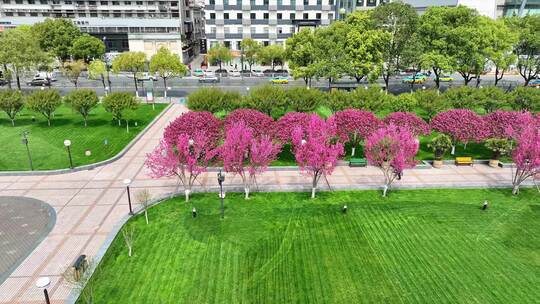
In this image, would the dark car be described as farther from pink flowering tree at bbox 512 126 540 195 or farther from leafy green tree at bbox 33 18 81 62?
pink flowering tree at bbox 512 126 540 195

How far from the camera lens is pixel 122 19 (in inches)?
3430

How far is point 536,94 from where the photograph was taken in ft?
142

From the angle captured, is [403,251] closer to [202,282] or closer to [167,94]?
[202,282]

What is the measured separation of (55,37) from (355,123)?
64904 mm

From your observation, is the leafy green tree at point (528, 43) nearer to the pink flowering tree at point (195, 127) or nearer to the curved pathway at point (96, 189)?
the curved pathway at point (96, 189)

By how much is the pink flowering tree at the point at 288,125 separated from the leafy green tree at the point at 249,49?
159 ft

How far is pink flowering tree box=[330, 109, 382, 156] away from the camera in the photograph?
3481cm

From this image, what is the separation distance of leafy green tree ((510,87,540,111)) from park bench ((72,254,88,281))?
1750 inches

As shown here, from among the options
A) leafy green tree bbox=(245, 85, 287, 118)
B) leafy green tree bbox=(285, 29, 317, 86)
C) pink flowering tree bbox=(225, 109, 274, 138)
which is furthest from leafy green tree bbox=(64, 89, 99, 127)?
leafy green tree bbox=(285, 29, 317, 86)

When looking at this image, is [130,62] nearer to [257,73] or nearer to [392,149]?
[257,73]

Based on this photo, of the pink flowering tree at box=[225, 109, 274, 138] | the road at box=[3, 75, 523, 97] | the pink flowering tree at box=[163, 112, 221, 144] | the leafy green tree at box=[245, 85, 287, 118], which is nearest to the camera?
the pink flowering tree at box=[163, 112, 221, 144]

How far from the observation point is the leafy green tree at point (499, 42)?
55131mm

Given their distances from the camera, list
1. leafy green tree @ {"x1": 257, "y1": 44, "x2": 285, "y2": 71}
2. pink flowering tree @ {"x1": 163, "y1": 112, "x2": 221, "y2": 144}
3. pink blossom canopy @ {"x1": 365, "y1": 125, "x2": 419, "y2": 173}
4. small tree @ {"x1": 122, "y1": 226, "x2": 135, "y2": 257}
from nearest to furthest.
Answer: small tree @ {"x1": 122, "y1": 226, "x2": 135, "y2": 257} → pink blossom canopy @ {"x1": 365, "y1": 125, "x2": 419, "y2": 173} → pink flowering tree @ {"x1": 163, "y1": 112, "x2": 221, "y2": 144} → leafy green tree @ {"x1": 257, "y1": 44, "x2": 285, "y2": 71}

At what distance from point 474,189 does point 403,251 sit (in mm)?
11829
